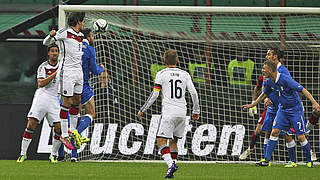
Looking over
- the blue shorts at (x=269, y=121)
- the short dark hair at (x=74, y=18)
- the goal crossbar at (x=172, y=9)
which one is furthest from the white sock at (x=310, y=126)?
the short dark hair at (x=74, y=18)

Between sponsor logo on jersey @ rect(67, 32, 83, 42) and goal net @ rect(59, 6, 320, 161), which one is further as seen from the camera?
goal net @ rect(59, 6, 320, 161)

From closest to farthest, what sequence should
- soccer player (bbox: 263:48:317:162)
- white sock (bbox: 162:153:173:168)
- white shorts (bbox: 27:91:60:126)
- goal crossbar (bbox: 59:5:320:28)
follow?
white sock (bbox: 162:153:173:168) < soccer player (bbox: 263:48:317:162) < white shorts (bbox: 27:91:60:126) < goal crossbar (bbox: 59:5:320:28)

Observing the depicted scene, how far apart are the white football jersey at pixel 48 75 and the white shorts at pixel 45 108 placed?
0.06 metres

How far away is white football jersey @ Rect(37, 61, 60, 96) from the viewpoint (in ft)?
38.0

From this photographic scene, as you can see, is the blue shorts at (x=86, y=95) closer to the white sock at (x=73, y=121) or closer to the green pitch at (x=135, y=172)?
the white sock at (x=73, y=121)

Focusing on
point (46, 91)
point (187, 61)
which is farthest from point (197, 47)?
point (46, 91)

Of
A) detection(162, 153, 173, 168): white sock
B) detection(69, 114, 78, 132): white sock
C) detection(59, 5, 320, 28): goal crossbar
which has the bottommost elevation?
detection(162, 153, 173, 168): white sock

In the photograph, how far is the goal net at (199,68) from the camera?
13.0m

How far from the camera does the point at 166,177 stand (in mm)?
8883

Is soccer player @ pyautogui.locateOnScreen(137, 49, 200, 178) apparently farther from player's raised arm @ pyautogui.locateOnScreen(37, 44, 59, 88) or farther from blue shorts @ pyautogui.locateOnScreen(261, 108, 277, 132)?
blue shorts @ pyautogui.locateOnScreen(261, 108, 277, 132)

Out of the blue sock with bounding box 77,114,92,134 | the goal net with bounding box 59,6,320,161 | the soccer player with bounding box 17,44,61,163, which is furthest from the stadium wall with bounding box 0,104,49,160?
the blue sock with bounding box 77,114,92,134

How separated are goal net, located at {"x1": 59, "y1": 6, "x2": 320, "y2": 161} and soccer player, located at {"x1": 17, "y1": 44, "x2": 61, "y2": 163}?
1.00 meters

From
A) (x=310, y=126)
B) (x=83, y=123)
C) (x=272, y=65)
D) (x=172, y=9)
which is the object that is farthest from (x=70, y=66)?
(x=310, y=126)

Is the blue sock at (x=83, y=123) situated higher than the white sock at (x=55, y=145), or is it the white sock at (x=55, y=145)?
the blue sock at (x=83, y=123)
